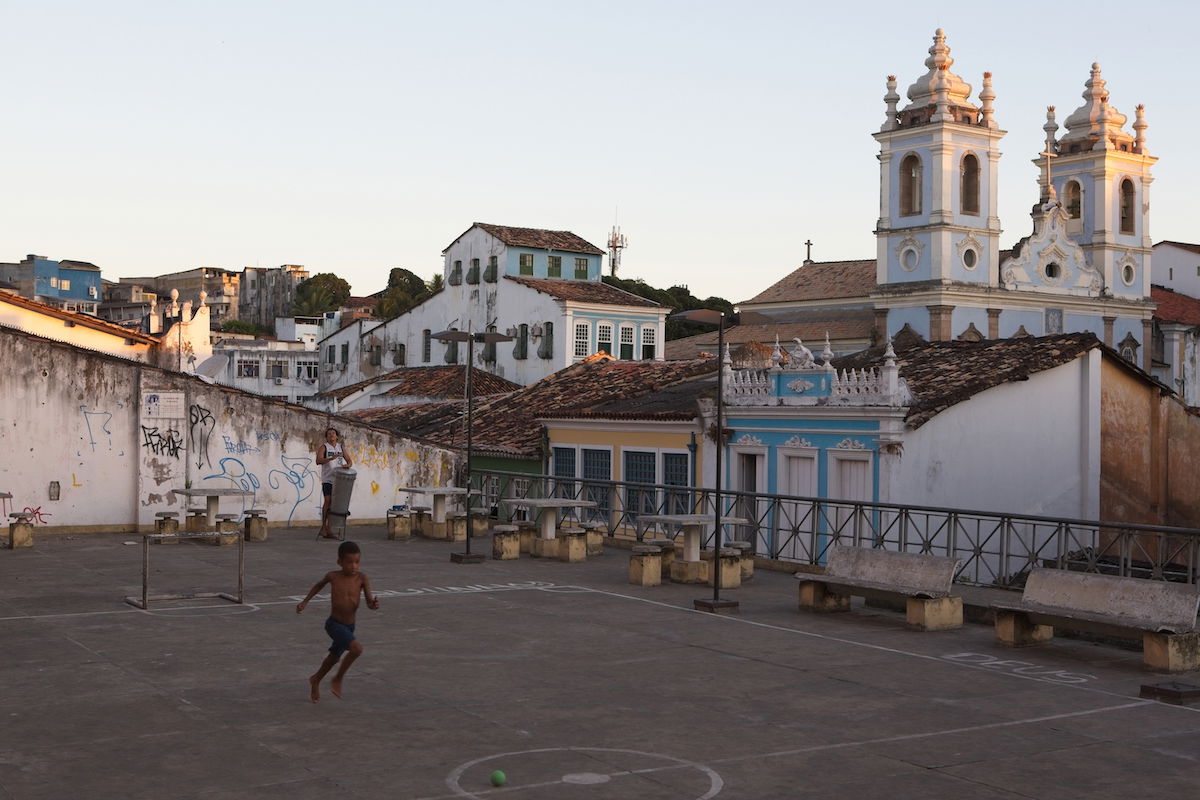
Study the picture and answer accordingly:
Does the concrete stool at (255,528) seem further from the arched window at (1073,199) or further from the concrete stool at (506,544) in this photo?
the arched window at (1073,199)

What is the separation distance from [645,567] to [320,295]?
98546 millimetres

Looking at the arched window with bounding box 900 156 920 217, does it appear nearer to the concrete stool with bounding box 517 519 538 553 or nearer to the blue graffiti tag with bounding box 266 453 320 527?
the blue graffiti tag with bounding box 266 453 320 527

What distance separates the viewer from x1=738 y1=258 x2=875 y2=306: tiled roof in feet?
240

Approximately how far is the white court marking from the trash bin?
1368cm

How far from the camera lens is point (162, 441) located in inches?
976

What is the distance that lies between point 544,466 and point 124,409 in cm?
1167

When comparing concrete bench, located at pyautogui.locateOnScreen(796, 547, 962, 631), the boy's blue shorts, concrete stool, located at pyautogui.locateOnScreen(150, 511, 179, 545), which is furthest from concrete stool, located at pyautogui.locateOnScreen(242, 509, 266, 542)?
Result: the boy's blue shorts

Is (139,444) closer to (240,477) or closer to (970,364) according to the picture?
(240,477)

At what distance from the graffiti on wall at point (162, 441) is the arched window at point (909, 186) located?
46.4m

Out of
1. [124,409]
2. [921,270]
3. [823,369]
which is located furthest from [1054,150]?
[124,409]

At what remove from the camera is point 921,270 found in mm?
63312

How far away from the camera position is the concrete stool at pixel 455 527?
23969mm

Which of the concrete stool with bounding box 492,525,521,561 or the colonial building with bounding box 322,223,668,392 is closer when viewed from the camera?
the concrete stool with bounding box 492,525,521,561

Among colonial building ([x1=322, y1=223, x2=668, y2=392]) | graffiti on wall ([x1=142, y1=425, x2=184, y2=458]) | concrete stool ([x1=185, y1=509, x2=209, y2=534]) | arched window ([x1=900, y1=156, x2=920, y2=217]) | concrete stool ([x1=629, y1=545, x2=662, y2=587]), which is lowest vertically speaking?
concrete stool ([x1=629, y1=545, x2=662, y2=587])
